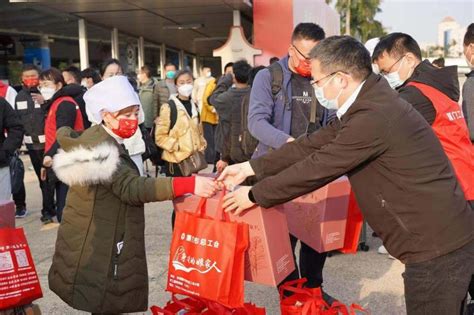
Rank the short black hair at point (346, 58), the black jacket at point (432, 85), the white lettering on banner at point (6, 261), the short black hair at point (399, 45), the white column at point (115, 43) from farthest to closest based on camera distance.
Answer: the white column at point (115, 43)
the short black hair at point (399, 45)
the black jacket at point (432, 85)
the white lettering on banner at point (6, 261)
the short black hair at point (346, 58)

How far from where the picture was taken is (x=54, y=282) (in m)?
3.05

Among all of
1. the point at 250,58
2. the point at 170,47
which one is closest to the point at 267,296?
the point at 250,58

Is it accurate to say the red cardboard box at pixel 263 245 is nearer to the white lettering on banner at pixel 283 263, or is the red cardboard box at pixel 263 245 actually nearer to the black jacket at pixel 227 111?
the white lettering on banner at pixel 283 263

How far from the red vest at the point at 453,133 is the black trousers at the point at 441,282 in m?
1.01

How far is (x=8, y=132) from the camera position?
555 cm

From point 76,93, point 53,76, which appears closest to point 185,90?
point 76,93

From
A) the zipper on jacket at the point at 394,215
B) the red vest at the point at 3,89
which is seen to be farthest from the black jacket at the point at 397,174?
the red vest at the point at 3,89

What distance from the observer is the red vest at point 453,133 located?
3.25m

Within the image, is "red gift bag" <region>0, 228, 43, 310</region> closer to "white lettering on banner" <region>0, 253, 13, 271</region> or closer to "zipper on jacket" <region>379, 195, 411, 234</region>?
"white lettering on banner" <region>0, 253, 13, 271</region>

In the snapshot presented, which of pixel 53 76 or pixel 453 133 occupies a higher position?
pixel 53 76

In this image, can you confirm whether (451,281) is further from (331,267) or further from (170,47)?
(170,47)

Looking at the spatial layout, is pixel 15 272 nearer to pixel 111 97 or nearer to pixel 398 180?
pixel 111 97

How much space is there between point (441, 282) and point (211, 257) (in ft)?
3.30

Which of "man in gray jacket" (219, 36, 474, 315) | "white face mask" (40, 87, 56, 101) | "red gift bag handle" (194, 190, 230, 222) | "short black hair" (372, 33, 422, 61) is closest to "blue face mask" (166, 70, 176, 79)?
"white face mask" (40, 87, 56, 101)
